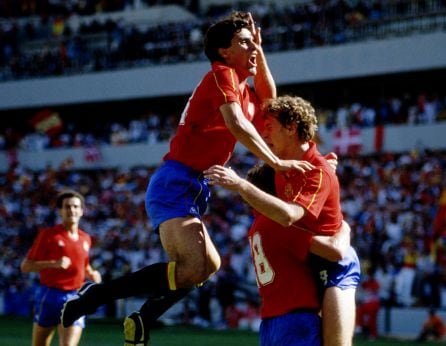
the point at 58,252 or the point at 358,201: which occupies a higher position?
the point at 58,252

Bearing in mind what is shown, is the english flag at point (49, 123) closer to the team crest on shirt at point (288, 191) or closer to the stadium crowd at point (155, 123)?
the stadium crowd at point (155, 123)

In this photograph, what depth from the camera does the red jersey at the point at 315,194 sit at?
19.4 ft

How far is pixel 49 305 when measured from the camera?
10484 mm

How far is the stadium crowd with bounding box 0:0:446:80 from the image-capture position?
99.9 feet

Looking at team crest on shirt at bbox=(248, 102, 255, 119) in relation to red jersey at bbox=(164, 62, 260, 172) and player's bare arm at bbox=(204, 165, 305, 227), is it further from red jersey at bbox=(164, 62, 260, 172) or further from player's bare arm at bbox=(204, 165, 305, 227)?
player's bare arm at bbox=(204, 165, 305, 227)

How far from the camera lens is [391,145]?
95.0ft

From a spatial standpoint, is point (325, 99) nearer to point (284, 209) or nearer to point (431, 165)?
point (431, 165)

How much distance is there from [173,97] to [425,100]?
430 inches

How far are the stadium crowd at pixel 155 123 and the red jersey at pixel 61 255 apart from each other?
18799 mm

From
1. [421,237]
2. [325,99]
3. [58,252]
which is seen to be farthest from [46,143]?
[58,252]

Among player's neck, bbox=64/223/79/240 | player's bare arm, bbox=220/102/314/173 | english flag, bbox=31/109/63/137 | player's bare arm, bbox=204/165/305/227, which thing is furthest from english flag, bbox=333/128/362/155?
player's bare arm, bbox=204/165/305/227

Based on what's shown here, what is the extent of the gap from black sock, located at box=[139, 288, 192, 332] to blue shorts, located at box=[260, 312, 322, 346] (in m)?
1.77

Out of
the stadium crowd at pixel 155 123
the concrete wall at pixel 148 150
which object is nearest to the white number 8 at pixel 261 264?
the concrete wall at pixel 148 150

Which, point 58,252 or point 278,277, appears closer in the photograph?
point 278,277
